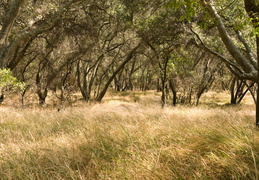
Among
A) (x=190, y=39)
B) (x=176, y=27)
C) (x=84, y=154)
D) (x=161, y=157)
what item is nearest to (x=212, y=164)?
(x=161, y=157)

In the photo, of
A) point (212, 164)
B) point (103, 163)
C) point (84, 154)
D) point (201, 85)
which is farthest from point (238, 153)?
point (201, 85)

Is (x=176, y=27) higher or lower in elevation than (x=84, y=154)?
higher

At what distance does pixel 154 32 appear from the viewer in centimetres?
921

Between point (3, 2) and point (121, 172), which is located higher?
point (3, 2)

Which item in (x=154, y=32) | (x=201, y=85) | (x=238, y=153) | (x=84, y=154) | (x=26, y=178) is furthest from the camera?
(x=201, y=85)

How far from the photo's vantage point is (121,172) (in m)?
1.79

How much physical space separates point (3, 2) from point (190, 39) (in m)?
8.13

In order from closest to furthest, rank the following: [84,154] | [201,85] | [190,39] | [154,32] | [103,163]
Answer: [103,163]
[84,154]
[190,39]
[154,32]
[201,85]

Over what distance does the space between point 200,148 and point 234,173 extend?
2.13ft

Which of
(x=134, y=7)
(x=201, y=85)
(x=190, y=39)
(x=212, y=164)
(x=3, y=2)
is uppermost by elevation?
(x=134, y=7)

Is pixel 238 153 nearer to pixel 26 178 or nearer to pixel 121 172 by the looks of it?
pixel 121 172

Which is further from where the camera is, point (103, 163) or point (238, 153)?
point (103, 163)

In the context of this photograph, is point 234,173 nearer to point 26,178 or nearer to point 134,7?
point 26,178

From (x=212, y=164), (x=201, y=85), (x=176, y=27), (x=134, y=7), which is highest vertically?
(x=134, y=7)
